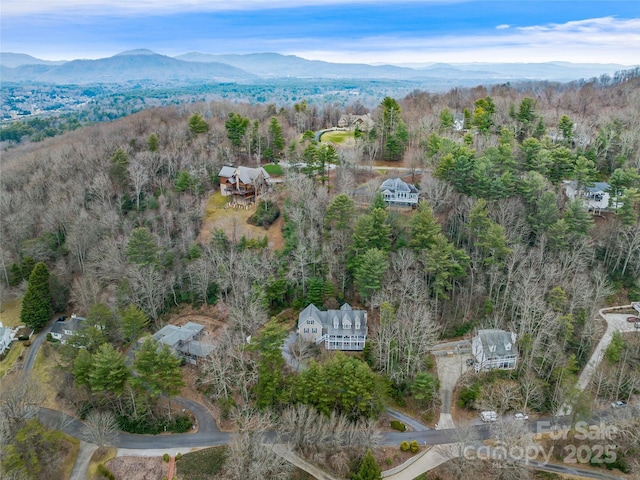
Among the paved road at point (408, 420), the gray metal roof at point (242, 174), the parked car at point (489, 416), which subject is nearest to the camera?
the paved road at point (408, 420)

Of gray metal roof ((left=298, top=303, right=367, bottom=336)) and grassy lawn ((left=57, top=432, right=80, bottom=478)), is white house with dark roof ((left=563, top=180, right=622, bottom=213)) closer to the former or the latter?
gray metal roof ((left=298, top=303, right=367, bottom=336))

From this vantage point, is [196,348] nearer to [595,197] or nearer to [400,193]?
[400,193]

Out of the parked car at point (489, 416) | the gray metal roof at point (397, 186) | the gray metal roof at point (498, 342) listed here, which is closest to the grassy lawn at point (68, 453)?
the parked car at point (489, 416)

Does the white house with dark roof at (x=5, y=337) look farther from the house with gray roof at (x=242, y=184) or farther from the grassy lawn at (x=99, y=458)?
the house with gray roof at (x=242, y=184)

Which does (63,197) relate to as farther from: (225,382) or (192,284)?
(225,382)

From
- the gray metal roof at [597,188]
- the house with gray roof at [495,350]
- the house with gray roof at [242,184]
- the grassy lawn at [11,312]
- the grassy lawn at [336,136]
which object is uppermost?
the grassy lawn at [336,136]

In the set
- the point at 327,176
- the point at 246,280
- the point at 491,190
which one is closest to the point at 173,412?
the point at 246,280

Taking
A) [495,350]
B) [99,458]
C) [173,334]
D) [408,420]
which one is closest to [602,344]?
[495,350]
